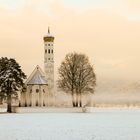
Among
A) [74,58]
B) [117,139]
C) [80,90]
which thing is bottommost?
[117,139]

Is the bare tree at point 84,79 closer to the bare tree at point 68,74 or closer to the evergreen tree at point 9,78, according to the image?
the bare tree at point 68,74

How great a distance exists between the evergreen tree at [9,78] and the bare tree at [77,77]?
9.94m

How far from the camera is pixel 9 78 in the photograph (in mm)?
94812

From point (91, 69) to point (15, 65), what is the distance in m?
16.5

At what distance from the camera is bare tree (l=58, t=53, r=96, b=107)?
4031 inches

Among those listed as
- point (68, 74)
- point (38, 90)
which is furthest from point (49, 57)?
point (68, 74)

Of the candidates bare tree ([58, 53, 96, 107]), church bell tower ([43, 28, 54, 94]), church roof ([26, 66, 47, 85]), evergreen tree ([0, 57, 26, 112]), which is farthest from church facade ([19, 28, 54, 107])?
evergreen tree ([0, 57, 26, 112])

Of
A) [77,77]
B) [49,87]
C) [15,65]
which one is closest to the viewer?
[15,65]

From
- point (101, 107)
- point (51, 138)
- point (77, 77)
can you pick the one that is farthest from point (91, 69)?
point (51, 138)

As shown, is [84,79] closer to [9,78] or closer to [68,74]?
[68,74]

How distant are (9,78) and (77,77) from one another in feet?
50.4

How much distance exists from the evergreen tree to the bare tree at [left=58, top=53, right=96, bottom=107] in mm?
9941

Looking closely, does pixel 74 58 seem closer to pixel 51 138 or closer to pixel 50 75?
pixel 50 75

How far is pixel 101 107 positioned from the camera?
123125 mm
